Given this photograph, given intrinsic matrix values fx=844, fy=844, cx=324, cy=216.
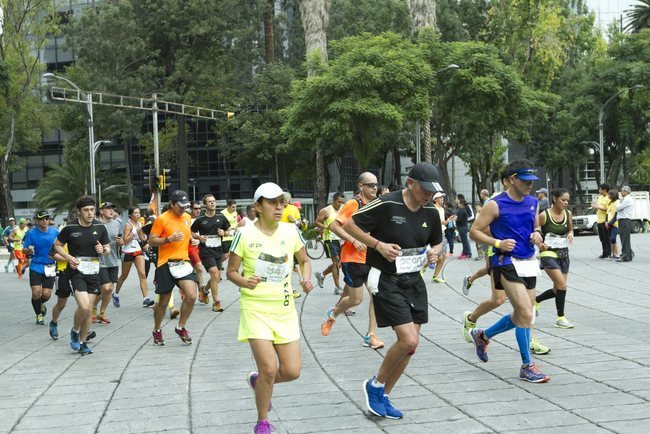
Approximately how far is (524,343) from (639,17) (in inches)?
2567

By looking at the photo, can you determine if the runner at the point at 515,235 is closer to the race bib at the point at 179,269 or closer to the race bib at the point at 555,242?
the race bib at the point at 555,242

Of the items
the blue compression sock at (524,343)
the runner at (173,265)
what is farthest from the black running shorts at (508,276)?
the runner at (173,265)

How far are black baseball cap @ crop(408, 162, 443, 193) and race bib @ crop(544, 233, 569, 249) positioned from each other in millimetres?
4285

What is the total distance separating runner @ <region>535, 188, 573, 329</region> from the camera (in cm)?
962

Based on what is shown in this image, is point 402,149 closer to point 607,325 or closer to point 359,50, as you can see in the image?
point 359,50

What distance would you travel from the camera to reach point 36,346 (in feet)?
33.5

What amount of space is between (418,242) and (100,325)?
708cm

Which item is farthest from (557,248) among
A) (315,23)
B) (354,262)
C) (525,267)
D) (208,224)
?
(315,23)

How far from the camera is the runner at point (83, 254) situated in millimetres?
9414

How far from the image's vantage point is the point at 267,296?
565 cm

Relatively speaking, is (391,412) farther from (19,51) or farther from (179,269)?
(19,51)

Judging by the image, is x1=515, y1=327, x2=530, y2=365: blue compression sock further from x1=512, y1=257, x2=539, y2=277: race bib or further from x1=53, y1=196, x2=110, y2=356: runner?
x1=53, y1=196, x2=110, y2=356: runner

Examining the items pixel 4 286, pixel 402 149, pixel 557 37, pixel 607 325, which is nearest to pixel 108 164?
pixel 402 149

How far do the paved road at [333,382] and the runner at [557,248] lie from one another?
1.21 feet
